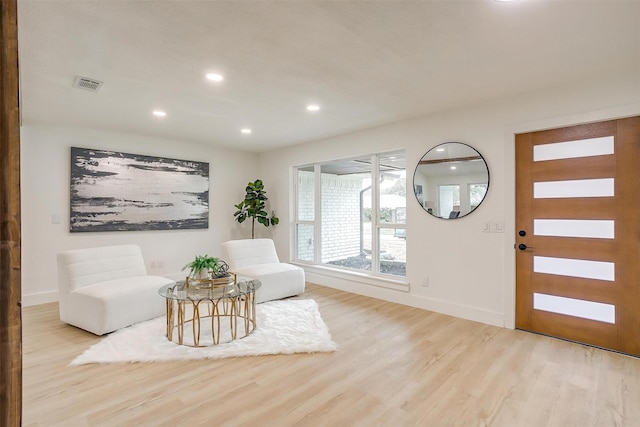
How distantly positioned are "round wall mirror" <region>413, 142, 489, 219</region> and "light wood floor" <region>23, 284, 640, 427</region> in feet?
4.71

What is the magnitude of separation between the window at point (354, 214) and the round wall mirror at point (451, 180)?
412 millimetres

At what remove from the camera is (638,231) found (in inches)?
105

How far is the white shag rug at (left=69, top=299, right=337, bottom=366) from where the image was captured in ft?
8.68

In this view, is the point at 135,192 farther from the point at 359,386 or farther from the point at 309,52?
the point at 359,386

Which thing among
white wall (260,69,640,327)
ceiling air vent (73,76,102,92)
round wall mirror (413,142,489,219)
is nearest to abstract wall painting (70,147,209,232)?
ceiling air vent (73,76,102,92)

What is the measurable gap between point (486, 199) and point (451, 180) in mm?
450

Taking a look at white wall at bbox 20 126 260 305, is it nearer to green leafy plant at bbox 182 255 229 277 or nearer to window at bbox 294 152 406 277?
window at bbox 294 152 406 277

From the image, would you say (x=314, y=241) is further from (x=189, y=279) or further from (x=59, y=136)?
(x=59, y=136)

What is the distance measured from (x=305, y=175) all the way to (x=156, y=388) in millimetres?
4140

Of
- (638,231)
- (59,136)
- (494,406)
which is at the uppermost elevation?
(59,136)

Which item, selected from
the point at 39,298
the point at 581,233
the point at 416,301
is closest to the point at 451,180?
the point at 581,233

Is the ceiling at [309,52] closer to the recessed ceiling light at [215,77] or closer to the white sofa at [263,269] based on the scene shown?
the recessed ceiling light at [215,77]

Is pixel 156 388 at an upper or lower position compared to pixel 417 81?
lower

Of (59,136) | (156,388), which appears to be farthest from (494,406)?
(59,136)
